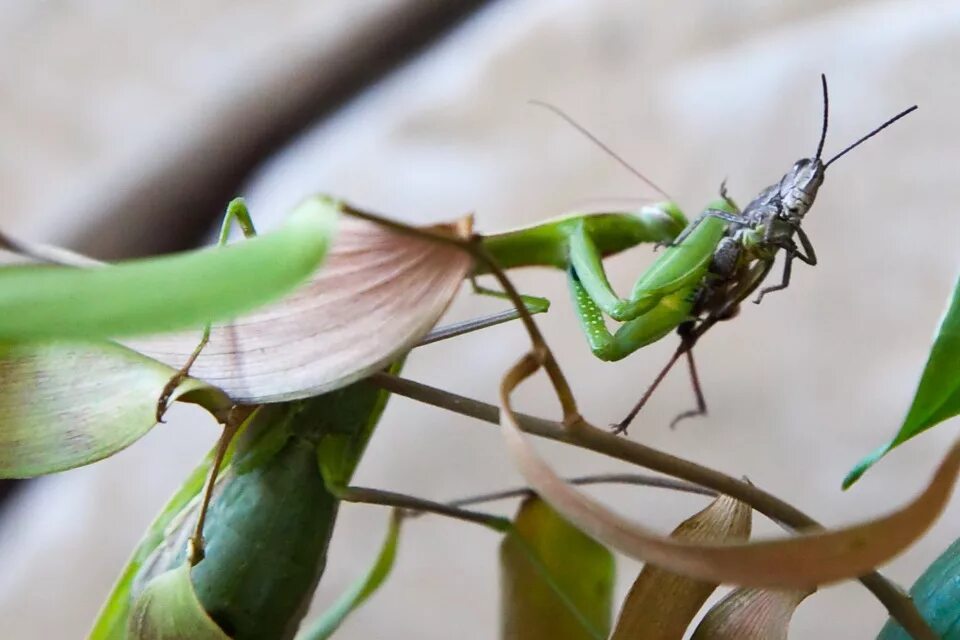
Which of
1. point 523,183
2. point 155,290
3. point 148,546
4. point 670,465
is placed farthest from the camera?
point 523,183

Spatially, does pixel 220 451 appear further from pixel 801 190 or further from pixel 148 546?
pixel 801 190

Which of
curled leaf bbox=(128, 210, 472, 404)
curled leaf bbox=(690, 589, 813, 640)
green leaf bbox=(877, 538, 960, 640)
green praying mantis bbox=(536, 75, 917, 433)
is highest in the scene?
green praying mantis bbox=(536, 75, 917, 433)

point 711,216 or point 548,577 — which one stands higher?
point 711,216

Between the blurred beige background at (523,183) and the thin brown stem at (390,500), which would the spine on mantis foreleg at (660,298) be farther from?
the blurred beige background at (523,183)

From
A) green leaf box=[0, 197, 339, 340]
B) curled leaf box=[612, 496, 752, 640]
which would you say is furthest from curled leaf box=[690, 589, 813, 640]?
green leaf box=[0, 197, 339, 340]

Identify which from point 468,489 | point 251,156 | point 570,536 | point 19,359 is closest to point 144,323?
point 19,359

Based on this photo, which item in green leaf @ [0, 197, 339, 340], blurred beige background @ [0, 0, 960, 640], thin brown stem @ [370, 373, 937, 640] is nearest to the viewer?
green leaf @ [0, 197, 339, 340]

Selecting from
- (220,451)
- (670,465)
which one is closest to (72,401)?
(220,451)

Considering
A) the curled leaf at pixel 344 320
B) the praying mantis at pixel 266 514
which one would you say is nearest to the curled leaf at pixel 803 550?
the curled leaf at pixel 344 320

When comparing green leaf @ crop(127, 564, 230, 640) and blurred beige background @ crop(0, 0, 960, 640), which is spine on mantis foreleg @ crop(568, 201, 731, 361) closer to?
green leaf @ crop(127, 564, 230, 640)
